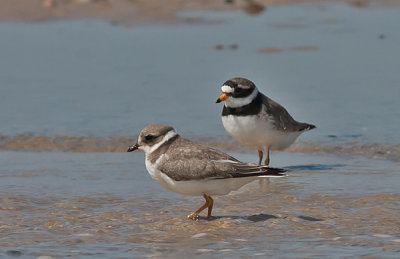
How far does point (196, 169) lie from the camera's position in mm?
8148

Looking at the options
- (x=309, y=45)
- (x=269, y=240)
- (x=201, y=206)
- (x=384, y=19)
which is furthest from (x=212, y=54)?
(x=269, y=240)

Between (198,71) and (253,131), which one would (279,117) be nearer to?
(253,131)

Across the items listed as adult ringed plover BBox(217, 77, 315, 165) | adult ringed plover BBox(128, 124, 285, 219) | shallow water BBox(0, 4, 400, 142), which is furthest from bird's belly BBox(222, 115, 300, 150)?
adult ringed plover BBox(128, 124, 285, 219)

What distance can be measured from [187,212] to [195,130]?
4.02 metres

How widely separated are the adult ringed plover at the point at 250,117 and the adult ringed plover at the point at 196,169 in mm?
2252

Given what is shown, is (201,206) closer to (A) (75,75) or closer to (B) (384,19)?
(A) (75,75)

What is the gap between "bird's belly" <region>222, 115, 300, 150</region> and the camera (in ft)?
34.9

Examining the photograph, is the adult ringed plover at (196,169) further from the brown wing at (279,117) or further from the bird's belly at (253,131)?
the brown wing at (279,117)

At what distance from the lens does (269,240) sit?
24.8 feet

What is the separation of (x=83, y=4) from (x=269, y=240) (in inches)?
653

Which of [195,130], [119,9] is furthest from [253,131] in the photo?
[119,9]

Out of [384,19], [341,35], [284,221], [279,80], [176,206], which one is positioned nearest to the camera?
[284,221]

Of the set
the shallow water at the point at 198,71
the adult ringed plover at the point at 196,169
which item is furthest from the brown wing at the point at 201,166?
the shallow water at the point at 198,71

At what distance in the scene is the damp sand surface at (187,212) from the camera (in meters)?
7.35
